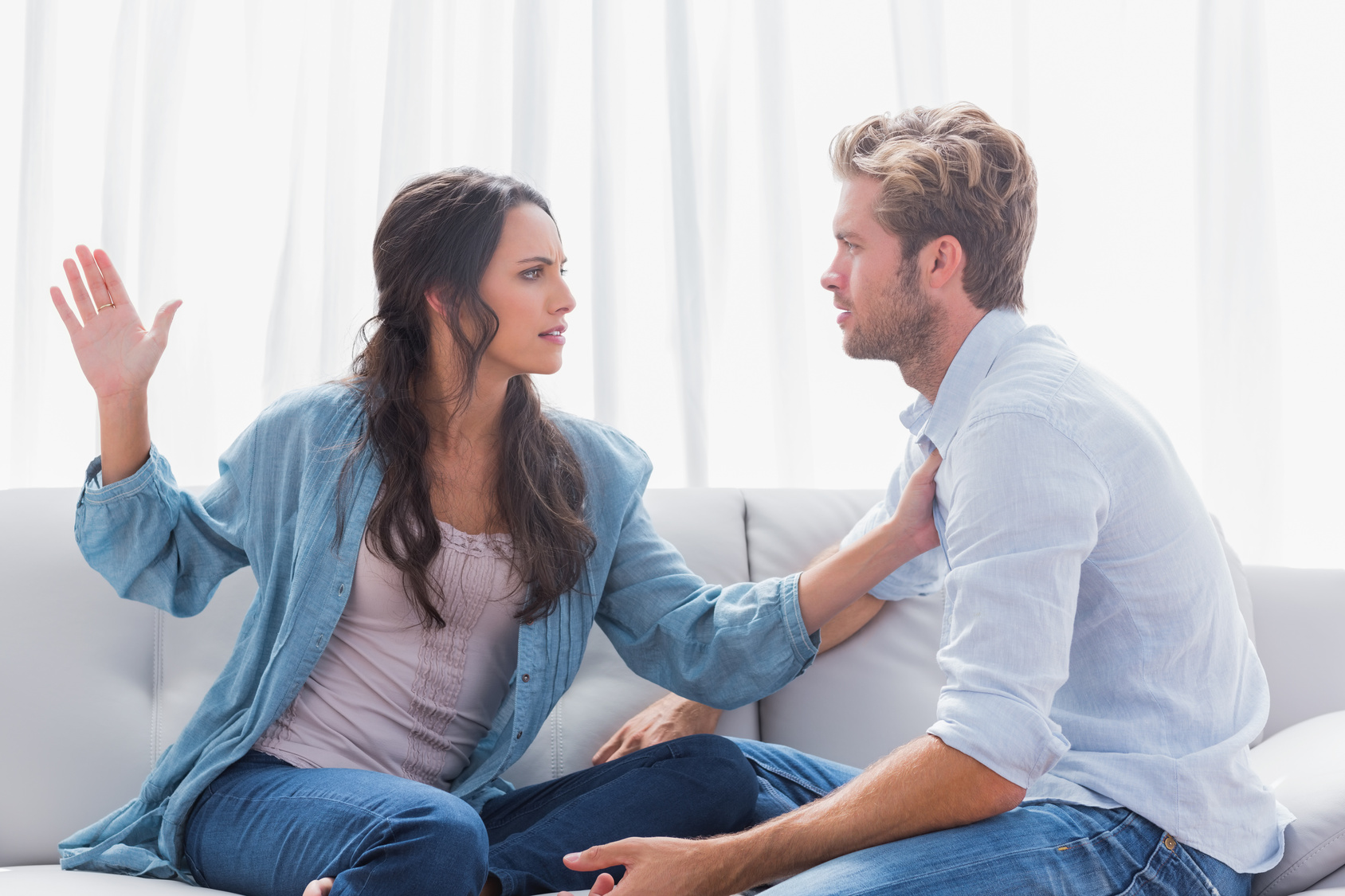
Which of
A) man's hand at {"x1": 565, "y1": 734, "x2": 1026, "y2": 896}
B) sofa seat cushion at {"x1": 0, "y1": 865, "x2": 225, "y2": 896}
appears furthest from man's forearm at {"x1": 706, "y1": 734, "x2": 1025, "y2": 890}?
sofa seat cushion at {"x1": 0, "y1": 865, "x2": 225, "y2": 896}

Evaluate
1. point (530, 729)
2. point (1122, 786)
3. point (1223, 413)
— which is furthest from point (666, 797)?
point (1223, 413)

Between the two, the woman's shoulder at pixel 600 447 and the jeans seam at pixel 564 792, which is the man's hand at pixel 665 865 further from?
the woman's shoulder at pixel 600 447

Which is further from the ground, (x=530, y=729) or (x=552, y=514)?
(x=552, y=514)

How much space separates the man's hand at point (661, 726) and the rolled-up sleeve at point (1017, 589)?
60 cm

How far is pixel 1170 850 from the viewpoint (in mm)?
1027

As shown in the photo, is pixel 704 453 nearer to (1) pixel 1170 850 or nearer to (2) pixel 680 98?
(2) pixel 680 98

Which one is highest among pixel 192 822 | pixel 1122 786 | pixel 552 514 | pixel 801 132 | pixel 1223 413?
pixel 801 132

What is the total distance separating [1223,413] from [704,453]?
3.63ft

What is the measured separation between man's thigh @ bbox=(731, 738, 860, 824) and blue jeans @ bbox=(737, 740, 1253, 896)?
0.38 meters

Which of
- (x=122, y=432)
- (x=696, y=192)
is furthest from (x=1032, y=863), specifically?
(x=696, y=192)

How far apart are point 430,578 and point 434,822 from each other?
1.27 ft

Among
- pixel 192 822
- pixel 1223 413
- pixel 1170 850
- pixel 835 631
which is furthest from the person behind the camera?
pixel 1223 413

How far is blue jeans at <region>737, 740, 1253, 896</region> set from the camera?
964mm

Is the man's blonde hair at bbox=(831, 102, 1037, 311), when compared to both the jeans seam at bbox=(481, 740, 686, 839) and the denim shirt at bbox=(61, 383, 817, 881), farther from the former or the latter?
the jeans seam at bbox=(481, 740, 686, 839)
